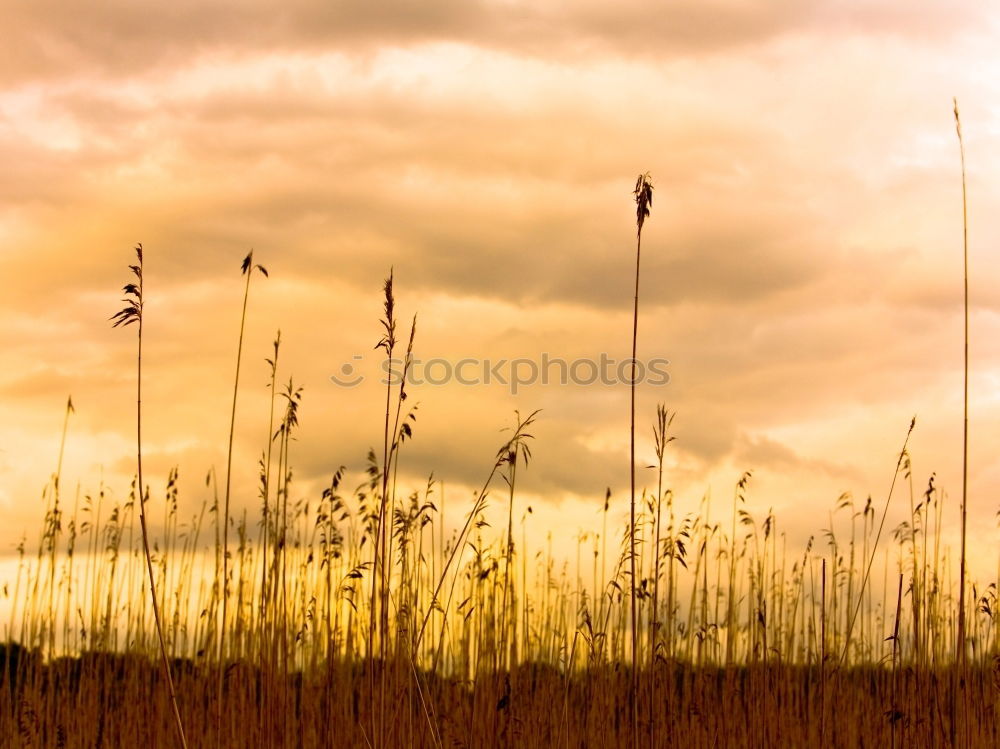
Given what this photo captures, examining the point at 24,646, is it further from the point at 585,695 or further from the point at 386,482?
the point at 386,482

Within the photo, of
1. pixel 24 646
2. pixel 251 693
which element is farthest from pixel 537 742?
pixel 24 646

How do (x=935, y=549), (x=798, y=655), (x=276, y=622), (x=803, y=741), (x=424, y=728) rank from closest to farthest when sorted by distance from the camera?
(x=276, y=622), (x=424, y=728), (x=803, y=741), (x=935, y=549), (x=798, y=655)

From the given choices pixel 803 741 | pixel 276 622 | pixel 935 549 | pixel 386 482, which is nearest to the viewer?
pixel 386 482

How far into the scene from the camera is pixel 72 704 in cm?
527

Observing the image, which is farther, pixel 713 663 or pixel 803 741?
pixel 713 663

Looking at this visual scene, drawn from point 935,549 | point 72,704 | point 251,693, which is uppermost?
point 935,549

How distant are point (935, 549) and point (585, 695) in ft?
7.16

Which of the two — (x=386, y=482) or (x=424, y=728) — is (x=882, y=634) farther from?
(x=386, y=482)

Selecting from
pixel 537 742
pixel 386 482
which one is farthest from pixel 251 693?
pixel 386 482

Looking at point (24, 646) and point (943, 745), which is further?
point (24, 646)

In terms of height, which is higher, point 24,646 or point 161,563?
point 161,563

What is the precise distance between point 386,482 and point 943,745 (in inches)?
117

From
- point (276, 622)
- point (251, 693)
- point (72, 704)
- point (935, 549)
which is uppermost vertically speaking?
point (935, 549)

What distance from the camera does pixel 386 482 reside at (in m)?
2.30
